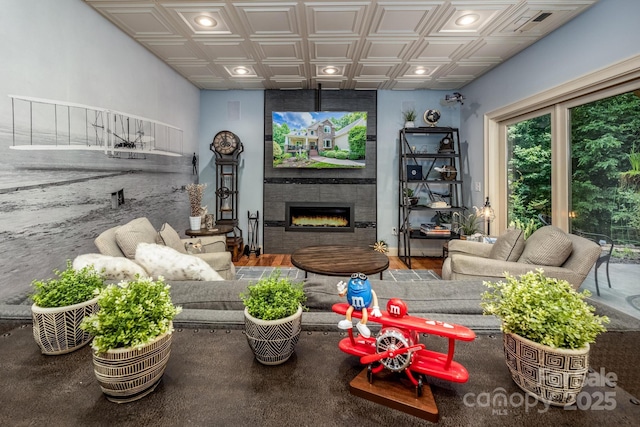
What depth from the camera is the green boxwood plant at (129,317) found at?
0.59 m

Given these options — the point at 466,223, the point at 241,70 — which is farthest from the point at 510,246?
the point at 241,70

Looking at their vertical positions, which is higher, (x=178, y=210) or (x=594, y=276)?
(x=178, y=210)

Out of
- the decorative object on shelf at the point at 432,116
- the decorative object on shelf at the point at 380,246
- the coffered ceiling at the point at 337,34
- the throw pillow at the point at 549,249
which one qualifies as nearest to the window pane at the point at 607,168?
the throw pillow at the point at 549,249

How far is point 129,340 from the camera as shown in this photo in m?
0.60

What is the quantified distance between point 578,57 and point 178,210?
4.74 m

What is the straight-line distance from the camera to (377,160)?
504cm

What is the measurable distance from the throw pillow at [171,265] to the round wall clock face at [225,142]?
3404mm

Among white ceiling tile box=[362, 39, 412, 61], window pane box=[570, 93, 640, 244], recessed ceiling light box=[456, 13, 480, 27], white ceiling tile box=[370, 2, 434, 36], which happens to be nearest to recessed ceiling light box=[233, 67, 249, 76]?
white ceiling tile box=[362, 39, 412, 61]

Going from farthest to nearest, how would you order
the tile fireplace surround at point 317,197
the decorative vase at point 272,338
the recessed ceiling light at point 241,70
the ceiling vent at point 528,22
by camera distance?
1. the tile fireplace surround at point 317,197
2. the recessed ceiling light at point 241,70
3. the ceiling vent at point 528,22
4. the decorative vase at point 272,338

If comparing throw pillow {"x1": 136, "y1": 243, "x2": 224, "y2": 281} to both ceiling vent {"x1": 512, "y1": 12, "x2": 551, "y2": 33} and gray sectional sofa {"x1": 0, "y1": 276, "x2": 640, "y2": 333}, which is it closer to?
gray sectional sofa {"x1": 0, "y1": 276, "x2": 640, "y2": 333}

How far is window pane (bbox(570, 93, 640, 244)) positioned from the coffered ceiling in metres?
0.91

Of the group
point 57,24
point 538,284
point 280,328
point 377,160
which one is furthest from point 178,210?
point 538,284

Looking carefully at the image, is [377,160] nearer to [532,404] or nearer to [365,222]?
[365,222]

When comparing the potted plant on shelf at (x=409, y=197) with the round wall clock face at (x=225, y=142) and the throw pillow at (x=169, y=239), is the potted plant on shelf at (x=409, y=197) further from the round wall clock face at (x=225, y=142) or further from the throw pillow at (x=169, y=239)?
the throw pillow at (x=169, y=239)
